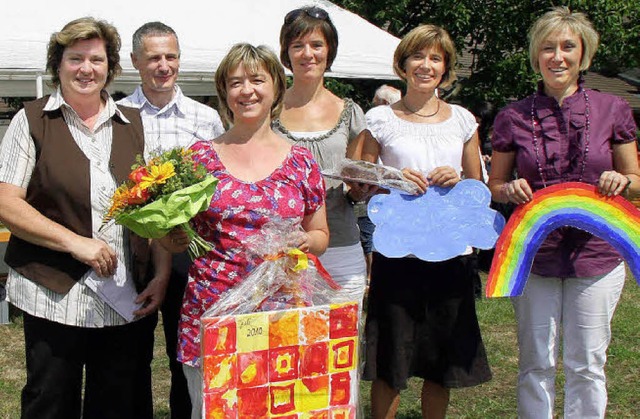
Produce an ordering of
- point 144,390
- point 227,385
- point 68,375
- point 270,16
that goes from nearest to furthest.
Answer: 1. point 227,385
2. point 68,375
3. point 144,390
4. point 270,16

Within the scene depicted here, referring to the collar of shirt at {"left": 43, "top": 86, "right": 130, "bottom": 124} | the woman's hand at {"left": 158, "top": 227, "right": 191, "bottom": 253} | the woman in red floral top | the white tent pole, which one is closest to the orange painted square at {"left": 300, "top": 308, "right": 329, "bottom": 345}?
the woman in red floral top

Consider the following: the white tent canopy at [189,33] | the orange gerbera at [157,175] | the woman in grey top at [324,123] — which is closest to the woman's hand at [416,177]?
the woman in grey top at [324,123]

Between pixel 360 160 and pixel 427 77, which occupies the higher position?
pixel 427 77

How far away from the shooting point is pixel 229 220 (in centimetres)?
253

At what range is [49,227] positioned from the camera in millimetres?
2654

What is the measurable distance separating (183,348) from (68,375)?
1.80ft

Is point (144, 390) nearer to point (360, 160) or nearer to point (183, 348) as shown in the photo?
point (183, 348)

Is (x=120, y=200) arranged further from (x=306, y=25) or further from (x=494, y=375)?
(x=494, y=375)

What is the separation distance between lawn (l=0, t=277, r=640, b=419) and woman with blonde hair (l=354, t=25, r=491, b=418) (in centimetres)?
104

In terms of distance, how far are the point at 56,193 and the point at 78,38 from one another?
0.59 meters

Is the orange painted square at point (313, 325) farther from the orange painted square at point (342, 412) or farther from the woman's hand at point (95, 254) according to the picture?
the woman's hand at point (95, 254)

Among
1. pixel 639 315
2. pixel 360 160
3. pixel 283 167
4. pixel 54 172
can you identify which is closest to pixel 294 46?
pixel 360 160

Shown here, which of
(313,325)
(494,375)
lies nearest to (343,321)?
(313,325)

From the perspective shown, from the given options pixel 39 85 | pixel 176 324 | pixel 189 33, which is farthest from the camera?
pixel 189 33
